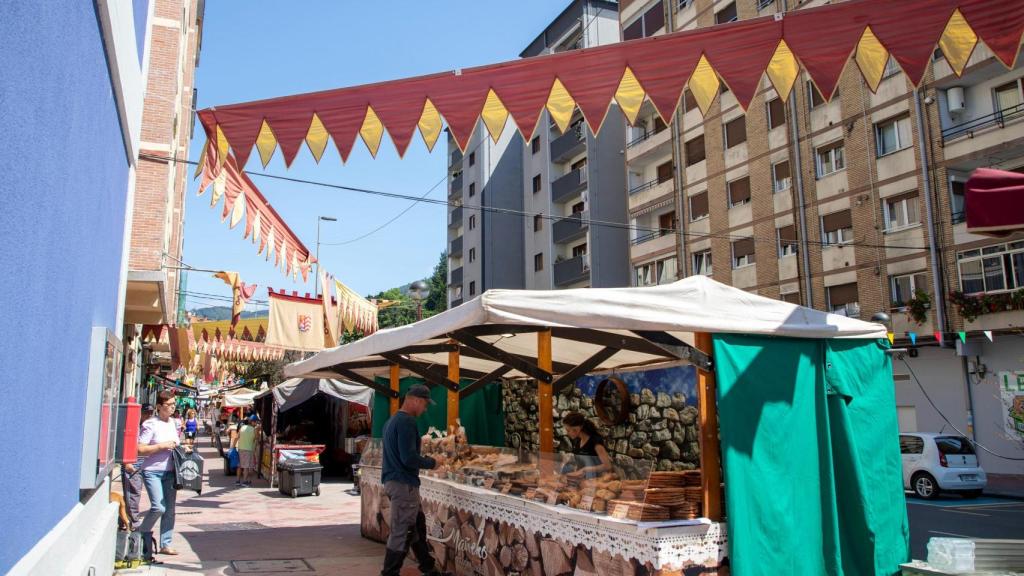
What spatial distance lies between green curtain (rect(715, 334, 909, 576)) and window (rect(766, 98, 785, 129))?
24272 millimetres

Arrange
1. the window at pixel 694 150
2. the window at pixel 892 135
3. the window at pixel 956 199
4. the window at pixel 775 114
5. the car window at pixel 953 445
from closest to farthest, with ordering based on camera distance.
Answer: the car window at pixel 953 445, the window at pixel 956 199, the window at pixel 892 135, the window at pixel 775 114, the window at pixel 694 150

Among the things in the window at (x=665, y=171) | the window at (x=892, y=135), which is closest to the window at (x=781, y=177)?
the window at (x=892, y=135)

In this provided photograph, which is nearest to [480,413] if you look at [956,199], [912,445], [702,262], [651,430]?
[651,430]

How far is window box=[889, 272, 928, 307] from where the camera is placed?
77.8 feet

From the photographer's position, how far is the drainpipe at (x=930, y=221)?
897 inches

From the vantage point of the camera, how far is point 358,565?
28.0 ft

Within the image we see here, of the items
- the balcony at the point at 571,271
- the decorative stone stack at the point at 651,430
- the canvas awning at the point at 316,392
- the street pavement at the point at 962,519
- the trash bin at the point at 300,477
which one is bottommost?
the street pavement at the point at 962,519

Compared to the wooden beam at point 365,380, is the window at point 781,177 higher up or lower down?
higher up

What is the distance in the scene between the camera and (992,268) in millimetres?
21969

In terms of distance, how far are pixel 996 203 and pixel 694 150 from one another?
29.4 m

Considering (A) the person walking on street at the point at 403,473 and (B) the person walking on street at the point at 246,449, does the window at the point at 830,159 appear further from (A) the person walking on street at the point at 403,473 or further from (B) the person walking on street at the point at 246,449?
(A) the person walking on street at the point at 403,473

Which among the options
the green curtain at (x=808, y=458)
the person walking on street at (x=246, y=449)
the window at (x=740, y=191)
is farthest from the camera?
the window at (x=740, y=191)

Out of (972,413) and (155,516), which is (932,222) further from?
(155,516)

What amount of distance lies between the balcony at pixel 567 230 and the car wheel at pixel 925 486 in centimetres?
2364
